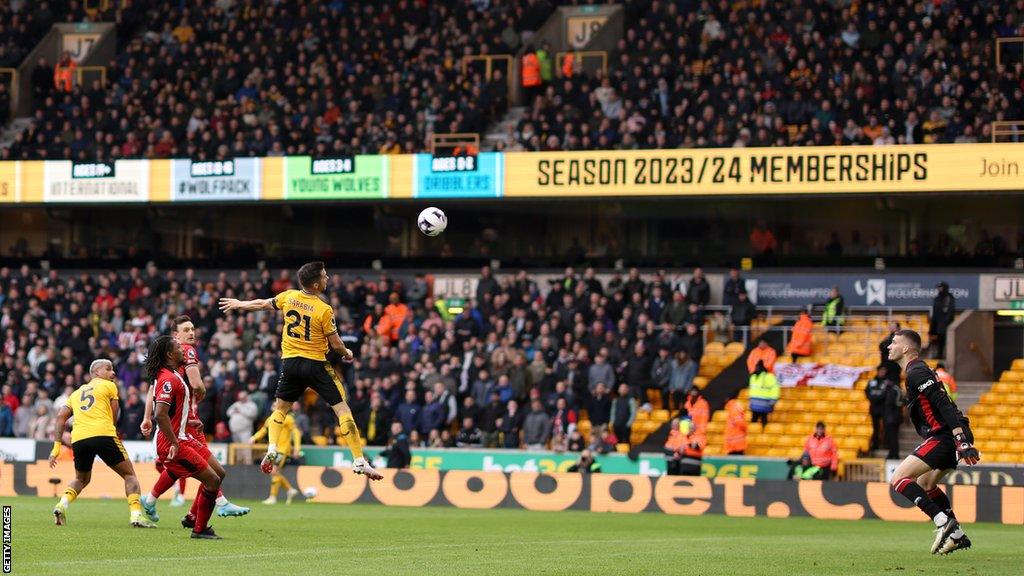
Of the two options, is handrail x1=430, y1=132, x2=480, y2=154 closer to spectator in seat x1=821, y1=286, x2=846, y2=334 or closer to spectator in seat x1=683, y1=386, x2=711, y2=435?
spectator in seat x1=821, y1=286, x2=846, y2=334

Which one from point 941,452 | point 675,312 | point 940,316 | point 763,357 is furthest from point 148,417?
point 940,316

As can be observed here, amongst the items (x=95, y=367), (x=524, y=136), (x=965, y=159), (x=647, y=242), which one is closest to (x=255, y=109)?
(x=524, y=136)

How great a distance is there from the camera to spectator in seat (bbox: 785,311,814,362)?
31.1 m

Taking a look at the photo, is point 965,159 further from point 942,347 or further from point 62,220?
point 62,220

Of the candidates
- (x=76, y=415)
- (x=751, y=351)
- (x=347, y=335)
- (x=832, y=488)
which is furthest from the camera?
(x=347, y=335)

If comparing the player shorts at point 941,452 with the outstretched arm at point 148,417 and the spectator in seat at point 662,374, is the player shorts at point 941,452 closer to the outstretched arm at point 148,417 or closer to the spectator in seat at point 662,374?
the outstretched arm at point 148,417

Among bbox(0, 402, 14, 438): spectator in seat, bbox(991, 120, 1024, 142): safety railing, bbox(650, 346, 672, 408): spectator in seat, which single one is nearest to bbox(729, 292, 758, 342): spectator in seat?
bbox(650, 346, 672, 408): spectator in seat

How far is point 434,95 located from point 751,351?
Result: 35.5 ft

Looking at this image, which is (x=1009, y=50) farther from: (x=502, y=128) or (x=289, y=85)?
(x=289, y=85)

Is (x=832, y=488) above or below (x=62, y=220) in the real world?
below

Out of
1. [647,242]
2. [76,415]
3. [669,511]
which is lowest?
[669,511]

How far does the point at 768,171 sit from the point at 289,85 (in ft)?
42.0

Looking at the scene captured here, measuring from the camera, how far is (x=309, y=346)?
606 inches

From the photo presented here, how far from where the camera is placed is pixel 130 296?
119 feet
